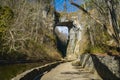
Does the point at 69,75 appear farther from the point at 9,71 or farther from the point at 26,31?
the point at 26,31

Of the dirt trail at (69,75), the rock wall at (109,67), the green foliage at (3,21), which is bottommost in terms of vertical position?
the dirt trail at (69,75)

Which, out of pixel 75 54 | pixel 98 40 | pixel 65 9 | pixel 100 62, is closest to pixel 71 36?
pixel 75 54

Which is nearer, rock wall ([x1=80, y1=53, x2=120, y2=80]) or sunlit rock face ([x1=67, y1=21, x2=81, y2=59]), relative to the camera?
rock wall ([x1=80, y1=53, x2=120, y2=80])

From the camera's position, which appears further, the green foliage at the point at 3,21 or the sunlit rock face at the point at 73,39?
the sunlit rock face at the point at 73,39

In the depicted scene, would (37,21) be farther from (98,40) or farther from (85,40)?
(98,40)

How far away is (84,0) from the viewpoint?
15805mm

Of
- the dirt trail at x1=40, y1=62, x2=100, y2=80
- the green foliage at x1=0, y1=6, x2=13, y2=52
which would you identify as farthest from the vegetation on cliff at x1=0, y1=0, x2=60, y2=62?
the dirt trail at x1=40, y1=62, x2=100, y2=80

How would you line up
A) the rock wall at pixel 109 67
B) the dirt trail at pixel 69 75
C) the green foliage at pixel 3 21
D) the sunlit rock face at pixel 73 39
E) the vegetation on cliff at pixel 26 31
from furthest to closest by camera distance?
the sunlit rock face at pixel 73 39 → the vegetation on cliff at pixel 26 31 → the green foliage at pixel 3 21 → the dirt trail at pixel 69 75 → the rock wall at pixel 109 67

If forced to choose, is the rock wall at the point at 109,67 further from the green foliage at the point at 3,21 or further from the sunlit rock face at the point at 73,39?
the sunlit rock face at the point at 73,39

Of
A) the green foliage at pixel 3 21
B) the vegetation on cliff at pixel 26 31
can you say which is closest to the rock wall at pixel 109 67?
the vegetation on cliff at pixel 26 31

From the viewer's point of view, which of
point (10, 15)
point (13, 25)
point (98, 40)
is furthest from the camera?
point (98, 40)

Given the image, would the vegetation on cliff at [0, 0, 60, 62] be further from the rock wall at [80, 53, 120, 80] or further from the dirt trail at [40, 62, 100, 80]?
the rock wall at [80, 53, 120, 80]

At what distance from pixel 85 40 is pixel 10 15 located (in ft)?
53.2

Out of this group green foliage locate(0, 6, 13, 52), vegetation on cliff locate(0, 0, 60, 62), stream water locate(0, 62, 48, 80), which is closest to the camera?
stream water locate(0, 62, 48, 80)
